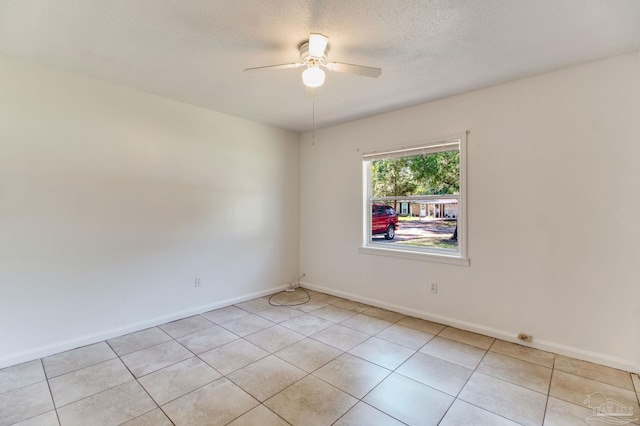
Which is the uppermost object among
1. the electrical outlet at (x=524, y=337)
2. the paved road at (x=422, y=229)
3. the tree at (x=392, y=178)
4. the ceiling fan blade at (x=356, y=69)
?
the ceiling fan blade at (x=356, y=69)

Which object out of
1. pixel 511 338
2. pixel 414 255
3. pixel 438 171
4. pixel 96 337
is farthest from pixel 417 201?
pixel 96 337

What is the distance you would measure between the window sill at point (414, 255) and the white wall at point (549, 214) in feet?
0.23

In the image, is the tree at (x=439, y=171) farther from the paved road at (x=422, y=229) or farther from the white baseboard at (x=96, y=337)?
the white baseboard at (x=96, y=337)

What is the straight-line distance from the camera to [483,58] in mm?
2389

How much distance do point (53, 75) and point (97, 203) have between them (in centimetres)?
116

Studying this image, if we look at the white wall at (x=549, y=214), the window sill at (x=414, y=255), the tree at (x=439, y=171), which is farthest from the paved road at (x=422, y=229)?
the white wall at (x=549, y=214)

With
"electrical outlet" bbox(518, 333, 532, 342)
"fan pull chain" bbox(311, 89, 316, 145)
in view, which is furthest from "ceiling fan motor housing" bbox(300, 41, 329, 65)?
"electrical outlet" bbox(518, 333, 532, 342)

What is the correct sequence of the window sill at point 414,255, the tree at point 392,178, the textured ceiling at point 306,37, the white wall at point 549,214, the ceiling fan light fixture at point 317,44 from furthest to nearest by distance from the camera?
the tree at point 392,178
the window sill at point 414,255
the white wall at point 549,214
the ceiling fan light fixture at point 317,44
the textured ceiling at point 306,37

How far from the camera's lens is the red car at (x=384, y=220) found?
3.88 m

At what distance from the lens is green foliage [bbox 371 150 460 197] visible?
3.30 metres

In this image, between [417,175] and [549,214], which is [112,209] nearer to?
[417,175]

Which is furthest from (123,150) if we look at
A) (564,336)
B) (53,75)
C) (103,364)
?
(564,336)

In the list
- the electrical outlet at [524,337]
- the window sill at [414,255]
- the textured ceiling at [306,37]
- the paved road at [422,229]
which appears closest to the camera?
the textured ceiling at [306,37]

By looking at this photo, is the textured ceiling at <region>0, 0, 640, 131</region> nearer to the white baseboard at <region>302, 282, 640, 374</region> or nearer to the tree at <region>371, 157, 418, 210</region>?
the tree at <region>371, 157, 418, 210</region>
